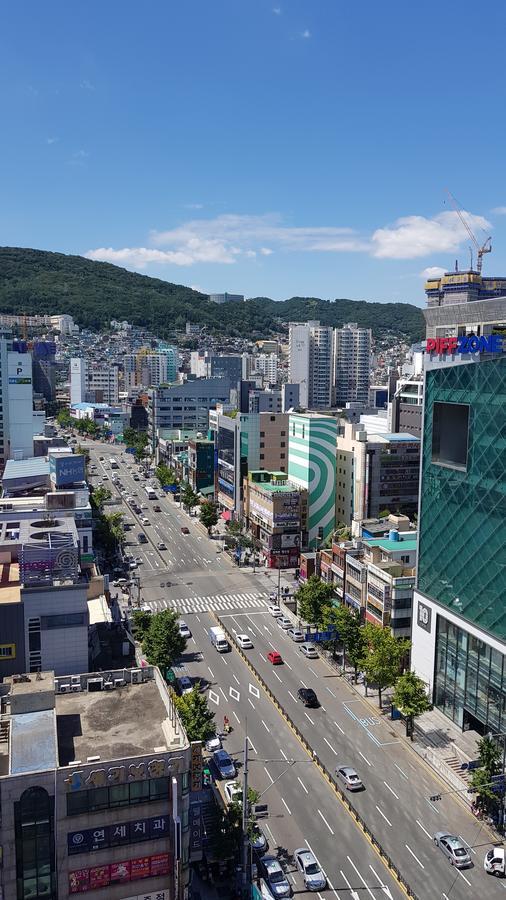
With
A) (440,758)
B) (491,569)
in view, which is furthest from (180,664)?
(491,569)

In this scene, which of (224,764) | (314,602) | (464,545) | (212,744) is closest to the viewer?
(224,764)

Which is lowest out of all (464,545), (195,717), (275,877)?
(275,877)

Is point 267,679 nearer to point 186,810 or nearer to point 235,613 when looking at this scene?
point 235,613

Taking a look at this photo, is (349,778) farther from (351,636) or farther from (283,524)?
(283,524)

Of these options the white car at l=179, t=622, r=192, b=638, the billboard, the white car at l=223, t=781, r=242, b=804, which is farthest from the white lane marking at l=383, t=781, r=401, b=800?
the billboard

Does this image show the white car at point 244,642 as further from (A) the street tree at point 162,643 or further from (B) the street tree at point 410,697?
(B) the street tree at point 410,697

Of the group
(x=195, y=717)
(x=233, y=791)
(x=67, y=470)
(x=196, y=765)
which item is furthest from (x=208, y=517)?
(x=196, y=765)

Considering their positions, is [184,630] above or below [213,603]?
above
